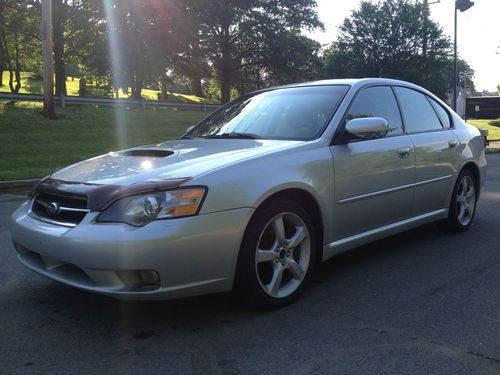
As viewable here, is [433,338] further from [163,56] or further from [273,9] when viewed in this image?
[273,9]

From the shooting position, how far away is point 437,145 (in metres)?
5.04

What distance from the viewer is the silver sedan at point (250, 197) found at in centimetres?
301

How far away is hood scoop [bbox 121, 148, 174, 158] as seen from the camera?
3.83 meters

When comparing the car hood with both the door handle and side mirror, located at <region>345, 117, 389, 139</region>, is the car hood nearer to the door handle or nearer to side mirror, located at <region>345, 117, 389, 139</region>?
side mirror, located at <region>345, 117, 389, 139</region>

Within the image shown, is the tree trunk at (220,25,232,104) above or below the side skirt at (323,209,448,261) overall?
above

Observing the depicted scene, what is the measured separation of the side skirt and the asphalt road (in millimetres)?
280

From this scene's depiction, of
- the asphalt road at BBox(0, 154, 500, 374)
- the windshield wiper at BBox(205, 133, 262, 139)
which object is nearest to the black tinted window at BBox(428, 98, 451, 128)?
the asphalt road at BBox(0, 154, 500, 374)

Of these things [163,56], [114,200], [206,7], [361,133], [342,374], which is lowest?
[342,374]

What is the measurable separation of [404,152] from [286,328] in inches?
81.8

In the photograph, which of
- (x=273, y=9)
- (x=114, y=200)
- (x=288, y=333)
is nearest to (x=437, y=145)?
(x=288, y=333)

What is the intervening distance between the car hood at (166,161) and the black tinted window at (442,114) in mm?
2202

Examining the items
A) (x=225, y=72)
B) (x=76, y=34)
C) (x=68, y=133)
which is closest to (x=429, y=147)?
(x=68, y=133)

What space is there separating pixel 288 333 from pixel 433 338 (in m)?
0.84

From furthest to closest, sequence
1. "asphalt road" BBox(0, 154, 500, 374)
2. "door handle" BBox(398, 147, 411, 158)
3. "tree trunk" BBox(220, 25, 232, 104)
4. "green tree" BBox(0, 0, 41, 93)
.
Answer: "tree trunk" BBox(220, 25, 232, 104), "green tree" BBox(0, 0, 41, 93), "door handle" BBox(398, 147, 411, 158), "asphalt road" BBox(0, 154, 500, 374)
